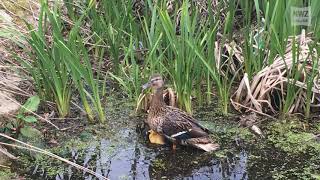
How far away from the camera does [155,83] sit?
4363 mm

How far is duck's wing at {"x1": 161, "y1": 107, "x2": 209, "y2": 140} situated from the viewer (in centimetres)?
409

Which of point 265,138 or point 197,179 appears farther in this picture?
point 265,138

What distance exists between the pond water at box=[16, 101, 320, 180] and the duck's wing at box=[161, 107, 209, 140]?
4.5 inches

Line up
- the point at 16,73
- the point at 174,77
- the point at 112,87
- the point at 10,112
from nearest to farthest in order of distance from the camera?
the point at 10,112
the point at 174,77
the point at 16,73
the point at 112,87

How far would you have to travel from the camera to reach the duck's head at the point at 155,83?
14.3ft

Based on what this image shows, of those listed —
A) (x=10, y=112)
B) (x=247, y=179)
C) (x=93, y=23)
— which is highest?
(x=93, y=23)

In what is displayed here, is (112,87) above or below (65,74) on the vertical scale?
below

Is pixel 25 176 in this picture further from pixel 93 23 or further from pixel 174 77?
pixel 93 23

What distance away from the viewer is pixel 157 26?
4633 mm

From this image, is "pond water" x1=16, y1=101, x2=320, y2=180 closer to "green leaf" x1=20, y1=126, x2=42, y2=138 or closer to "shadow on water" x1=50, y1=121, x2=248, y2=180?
"shadow on water" x1=50, y1=121, x2=248, y2=180

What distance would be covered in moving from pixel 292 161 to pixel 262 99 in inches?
35.4

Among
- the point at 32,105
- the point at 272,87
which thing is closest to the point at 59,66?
the point at 32,105

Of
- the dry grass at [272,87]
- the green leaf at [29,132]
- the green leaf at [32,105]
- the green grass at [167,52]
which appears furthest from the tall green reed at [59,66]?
the dry grass at [272,87]

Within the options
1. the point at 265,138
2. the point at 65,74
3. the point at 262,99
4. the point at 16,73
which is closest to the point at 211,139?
the point at 265,138
